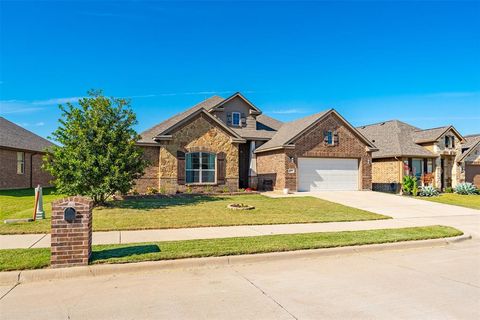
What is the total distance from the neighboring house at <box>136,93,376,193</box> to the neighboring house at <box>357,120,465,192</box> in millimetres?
3692

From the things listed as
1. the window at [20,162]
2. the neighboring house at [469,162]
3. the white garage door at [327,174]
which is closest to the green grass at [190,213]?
the white garage door at [327,174]

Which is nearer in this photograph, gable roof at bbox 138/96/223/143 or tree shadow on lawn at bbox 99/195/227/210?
tree shadow on lawn at bbox 99/195/227/210

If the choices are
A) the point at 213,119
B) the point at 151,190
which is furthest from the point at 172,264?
the point at 213,119

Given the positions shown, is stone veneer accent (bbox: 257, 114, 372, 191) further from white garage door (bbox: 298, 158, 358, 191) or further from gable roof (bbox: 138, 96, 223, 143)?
gable roof (bbox: 138, 96, 223, 143)

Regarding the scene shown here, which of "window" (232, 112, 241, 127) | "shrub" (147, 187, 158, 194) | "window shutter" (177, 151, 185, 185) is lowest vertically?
"shrub" (147, 187, 158, 194)

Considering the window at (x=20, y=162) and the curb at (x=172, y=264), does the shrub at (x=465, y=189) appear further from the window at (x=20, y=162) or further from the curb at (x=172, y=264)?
the window at (x=20, y=162)

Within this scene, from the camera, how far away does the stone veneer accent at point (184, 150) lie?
20438 mm

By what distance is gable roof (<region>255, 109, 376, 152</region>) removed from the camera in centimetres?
2279

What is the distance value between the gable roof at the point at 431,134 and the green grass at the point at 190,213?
1509 centimetres

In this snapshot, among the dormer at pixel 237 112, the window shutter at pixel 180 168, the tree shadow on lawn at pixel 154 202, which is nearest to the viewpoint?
the tree shadow on lawn at pixel 154 202

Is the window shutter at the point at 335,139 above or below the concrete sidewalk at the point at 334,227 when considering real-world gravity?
above

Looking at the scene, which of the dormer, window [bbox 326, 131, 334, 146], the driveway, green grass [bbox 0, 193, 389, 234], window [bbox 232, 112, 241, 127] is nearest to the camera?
green grass [bbox 0, 193, 389, 234]

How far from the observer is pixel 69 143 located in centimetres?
1469

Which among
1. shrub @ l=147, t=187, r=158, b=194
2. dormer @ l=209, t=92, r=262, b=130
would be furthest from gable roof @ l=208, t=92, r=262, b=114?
shrub @ l=147, t=187, r=158, b=194
